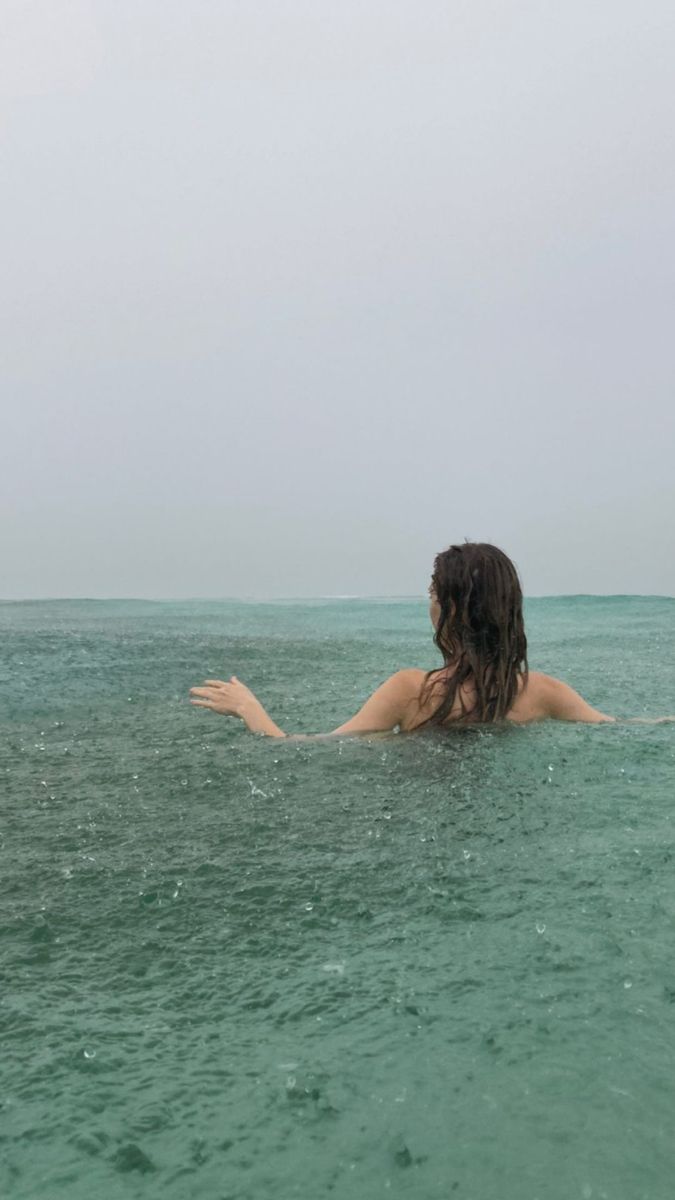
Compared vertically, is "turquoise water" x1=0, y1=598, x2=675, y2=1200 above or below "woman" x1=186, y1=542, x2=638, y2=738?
below

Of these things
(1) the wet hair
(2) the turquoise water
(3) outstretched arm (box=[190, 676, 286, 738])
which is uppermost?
(1) the wet hair

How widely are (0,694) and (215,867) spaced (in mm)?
4365

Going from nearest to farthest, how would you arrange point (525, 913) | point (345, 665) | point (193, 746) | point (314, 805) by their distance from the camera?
1. point (525, 913)
2. point (314, 805)
3. point (193, 746)
4. point (345, 665)

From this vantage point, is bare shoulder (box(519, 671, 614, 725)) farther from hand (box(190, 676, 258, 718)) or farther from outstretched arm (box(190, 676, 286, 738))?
hand (box(190, 676, 258, 718))

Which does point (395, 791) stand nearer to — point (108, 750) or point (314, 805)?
point (314, 805)

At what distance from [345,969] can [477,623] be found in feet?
7.19

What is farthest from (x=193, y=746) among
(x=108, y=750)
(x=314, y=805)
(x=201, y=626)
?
(x=201, y=626)

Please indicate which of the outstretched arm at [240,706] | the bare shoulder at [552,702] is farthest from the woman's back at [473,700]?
the outstretched arm at [240,706]

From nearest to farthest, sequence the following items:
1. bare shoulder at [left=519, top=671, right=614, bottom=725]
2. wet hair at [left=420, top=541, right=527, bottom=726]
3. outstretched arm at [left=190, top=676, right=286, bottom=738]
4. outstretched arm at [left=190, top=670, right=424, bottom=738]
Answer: wet hair at [left=420, top=541, right=527, bottom=726], outstretched arm at [left=190, top=670, right=424, bottom=738], outstretched arm at [left=190, top=676, right=286, bottom=738], bare shoulder at [left=519, top=671, right=614, bottom=725]

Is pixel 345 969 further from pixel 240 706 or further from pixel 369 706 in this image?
pixel 240 706

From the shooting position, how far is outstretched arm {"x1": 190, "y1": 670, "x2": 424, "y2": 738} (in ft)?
13.7

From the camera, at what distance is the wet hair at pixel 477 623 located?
4.05m

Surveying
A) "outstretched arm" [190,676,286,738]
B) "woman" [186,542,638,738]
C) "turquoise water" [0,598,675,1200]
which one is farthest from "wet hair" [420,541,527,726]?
"outstretched arm" [190,676,286,738]

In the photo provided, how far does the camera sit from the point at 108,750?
15.9ft
